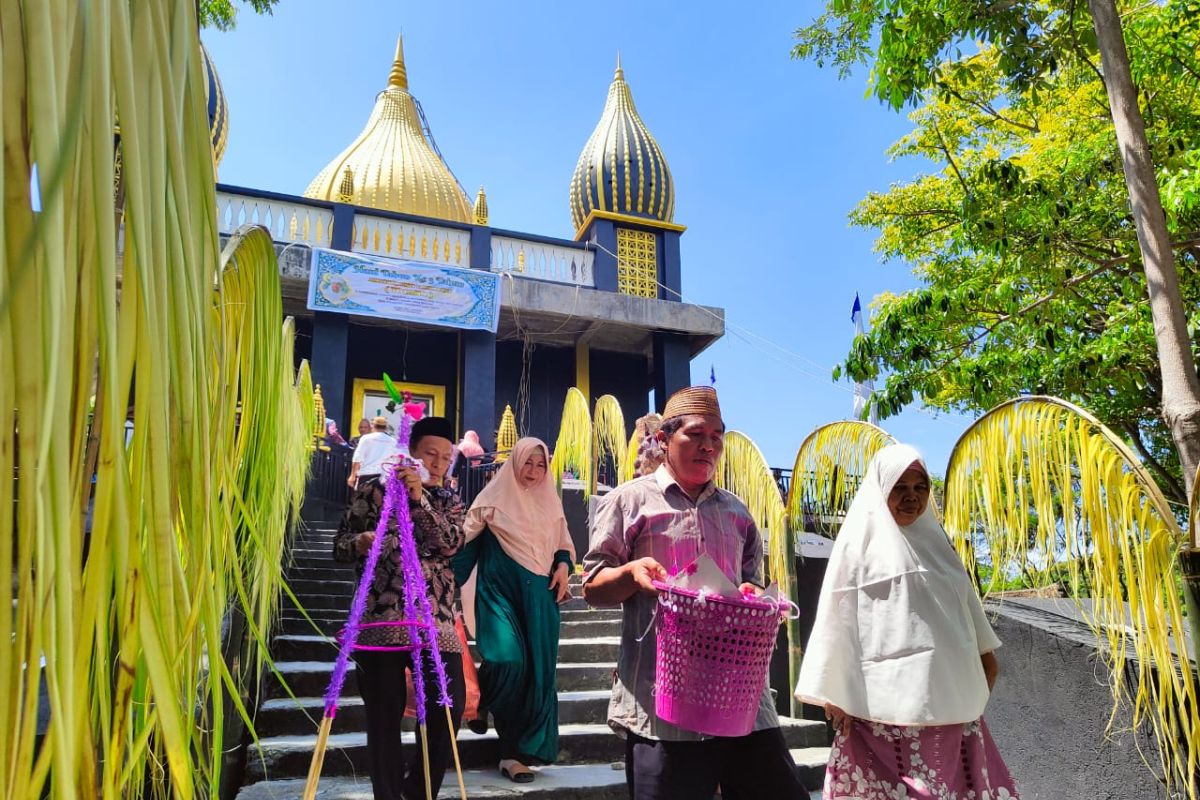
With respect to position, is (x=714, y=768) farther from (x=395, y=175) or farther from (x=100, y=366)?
(x=395, y=175)

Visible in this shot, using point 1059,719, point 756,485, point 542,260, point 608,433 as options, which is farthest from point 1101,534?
point 542,260

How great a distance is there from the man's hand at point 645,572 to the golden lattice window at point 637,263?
468 inches

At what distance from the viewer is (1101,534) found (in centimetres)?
317

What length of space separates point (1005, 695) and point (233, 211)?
11787 millimetres

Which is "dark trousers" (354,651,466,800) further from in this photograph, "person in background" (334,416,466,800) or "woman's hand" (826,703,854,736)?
"woman's hand" (826,703,854,736)

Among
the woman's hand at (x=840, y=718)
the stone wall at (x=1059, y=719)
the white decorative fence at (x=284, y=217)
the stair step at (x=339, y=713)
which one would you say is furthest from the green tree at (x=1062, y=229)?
the white decorative fence at (x=284, y=217)

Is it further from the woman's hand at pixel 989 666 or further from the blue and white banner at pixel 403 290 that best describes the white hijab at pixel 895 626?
the blue and white banner at pixel 403 290

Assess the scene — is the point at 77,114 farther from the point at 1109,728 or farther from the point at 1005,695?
the point at 1005,695

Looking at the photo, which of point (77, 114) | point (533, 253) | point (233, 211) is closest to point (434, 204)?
point (533, 253)

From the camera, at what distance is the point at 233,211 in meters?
12.0

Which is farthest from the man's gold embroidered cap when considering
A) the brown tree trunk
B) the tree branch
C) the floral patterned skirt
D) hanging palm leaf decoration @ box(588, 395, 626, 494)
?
the tree branch

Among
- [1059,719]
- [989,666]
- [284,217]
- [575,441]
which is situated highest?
[284,217]

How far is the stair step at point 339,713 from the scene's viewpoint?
4.16 m

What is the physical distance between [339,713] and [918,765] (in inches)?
121
